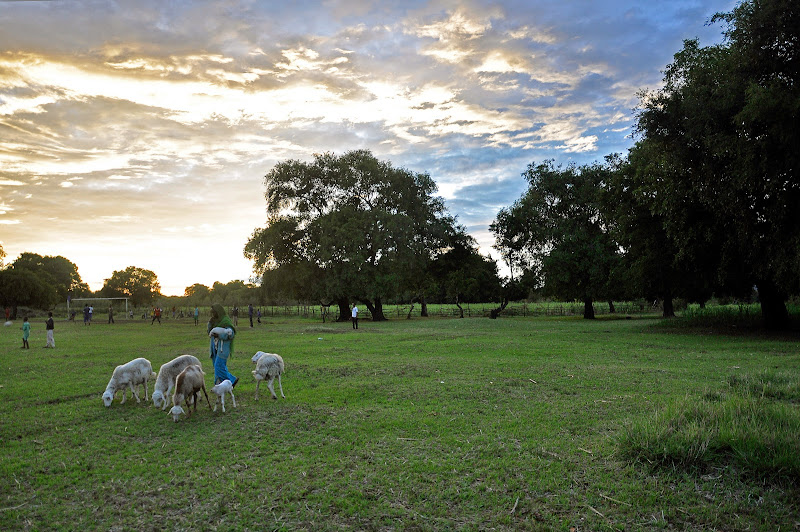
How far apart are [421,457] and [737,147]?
743 inches

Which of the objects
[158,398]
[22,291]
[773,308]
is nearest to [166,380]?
[158,398]

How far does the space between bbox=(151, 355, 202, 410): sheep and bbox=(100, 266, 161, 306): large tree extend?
10406cm

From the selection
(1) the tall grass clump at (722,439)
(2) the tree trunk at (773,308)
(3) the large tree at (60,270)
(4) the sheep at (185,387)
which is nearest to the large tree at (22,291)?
(3) the large tree at (60,270)

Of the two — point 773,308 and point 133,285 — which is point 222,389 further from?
point 133,285

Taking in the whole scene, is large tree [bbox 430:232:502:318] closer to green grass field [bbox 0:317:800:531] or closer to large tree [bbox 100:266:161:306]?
green grass field [bbox 0:317:800:531]

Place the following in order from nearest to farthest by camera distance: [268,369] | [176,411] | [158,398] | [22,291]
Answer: [176,411], [158,398], [268,369], [22,291]

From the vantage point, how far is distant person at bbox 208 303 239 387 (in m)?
9.92

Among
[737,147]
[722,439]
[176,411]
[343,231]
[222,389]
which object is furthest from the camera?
[343,231]

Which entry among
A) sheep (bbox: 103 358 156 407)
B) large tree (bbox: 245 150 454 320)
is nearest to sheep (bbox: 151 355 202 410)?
sheep (bbox: 103 358 156 407)

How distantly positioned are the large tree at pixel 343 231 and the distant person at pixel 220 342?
107 ft

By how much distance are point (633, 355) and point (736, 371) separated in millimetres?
4316

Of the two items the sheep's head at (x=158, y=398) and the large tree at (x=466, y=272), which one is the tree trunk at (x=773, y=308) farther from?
the large tree at (x=466, y=272)

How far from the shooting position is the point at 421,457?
258 inches

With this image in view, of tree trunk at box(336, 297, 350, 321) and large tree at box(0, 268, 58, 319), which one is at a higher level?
large tree at box(0, 268, 58, 319)
